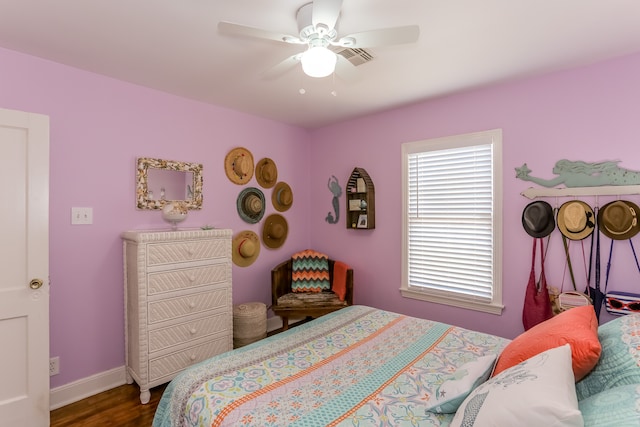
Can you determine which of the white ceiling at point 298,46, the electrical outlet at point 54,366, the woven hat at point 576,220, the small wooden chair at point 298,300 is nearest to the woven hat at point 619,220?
the woven hat at point 576,220

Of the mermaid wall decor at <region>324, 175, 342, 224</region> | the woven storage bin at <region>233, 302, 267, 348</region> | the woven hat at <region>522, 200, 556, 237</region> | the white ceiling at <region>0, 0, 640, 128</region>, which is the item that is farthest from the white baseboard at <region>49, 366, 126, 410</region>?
the woven hat at <region>522, 200, 556, 237</region>

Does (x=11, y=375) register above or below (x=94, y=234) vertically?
below

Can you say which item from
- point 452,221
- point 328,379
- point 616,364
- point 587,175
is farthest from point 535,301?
point 328,379

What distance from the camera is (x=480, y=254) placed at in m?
2.86

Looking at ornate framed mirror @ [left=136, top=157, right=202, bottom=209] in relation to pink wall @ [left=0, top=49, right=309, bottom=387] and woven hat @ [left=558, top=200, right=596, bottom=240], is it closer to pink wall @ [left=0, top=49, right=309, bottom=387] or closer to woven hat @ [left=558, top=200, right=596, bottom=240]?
pink wall @ [left=0, top=49, right=309, bottom=387]

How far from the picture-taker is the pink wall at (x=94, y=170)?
233cm

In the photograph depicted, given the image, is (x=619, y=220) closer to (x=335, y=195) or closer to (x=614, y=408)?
(x=614, y=408)

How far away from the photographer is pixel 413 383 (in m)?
1.47

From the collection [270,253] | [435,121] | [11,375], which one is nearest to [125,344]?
[11,375]

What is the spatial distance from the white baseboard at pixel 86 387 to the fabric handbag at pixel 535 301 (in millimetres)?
3270

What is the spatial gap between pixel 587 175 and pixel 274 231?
2.85 m

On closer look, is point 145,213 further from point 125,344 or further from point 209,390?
point 209,390

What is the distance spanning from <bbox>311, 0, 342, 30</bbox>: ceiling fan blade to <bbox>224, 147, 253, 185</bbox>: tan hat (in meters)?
2.05

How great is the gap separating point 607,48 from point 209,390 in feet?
10.0
